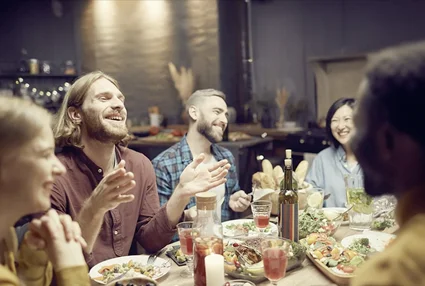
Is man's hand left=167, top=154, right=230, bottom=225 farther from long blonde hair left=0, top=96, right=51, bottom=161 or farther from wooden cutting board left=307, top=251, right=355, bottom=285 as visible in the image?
long blonde hair left=0, top=96, right=51, bottom=161

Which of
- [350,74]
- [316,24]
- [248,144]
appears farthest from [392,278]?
[316,24]

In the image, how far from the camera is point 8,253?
1.20 m

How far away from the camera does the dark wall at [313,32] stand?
192 inches

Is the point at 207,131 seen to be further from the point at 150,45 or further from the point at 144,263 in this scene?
the point at 150,45

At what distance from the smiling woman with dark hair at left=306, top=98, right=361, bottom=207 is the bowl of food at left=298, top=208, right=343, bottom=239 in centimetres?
81

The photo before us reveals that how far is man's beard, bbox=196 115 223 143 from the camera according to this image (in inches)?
113

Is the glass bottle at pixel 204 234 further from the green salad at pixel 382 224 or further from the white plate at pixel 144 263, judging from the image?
the green salad at pixel 382 224

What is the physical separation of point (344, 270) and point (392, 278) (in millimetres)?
703

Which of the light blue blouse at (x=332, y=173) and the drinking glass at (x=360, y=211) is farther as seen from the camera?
the light blue blouse at (x=332, y=173)

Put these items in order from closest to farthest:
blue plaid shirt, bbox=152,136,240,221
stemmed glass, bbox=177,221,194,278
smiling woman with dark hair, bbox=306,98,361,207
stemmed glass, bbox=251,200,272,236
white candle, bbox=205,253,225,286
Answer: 1. white candle, bbox=205,253,225,286
2. stemmed glass, bbox=177,221,194,278
3. stemmed glass, bbox=251,200,272,236
4. blue plaid shirt, bbox=152,136,240,221
5. smiling woman with dark hair, bbox=306,98,361,207

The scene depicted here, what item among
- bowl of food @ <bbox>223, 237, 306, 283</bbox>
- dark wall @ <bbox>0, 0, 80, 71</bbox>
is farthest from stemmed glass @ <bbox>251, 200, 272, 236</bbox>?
dark wall @ <bbox>0, 0, 80, 71</bbox>

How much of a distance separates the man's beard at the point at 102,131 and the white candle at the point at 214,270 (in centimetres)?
94

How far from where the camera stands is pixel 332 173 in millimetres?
2910

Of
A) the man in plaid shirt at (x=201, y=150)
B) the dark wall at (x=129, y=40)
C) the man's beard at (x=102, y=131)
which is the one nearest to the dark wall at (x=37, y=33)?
the dark wall at (x=129, y=40)
